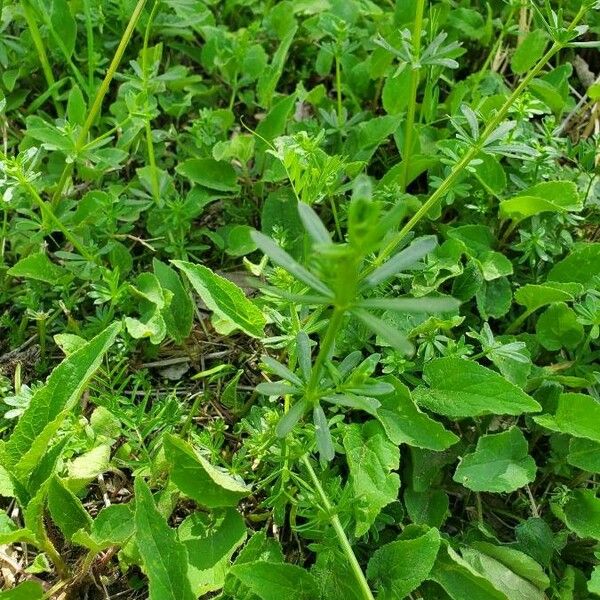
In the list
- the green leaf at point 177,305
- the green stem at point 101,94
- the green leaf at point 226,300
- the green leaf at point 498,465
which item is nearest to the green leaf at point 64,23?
the green stem at point 101,94

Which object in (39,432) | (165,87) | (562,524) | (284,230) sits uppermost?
(165,87)

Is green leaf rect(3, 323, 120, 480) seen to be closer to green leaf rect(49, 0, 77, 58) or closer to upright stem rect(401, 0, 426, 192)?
upright stem rect(401, 0, 426, 192)

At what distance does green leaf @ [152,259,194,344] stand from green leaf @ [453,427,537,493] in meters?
0.83

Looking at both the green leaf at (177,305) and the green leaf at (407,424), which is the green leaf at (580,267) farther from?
the green leaf at (177,305)

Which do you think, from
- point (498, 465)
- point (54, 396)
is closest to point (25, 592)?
point (54, 396)

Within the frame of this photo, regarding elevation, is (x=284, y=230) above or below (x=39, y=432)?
above

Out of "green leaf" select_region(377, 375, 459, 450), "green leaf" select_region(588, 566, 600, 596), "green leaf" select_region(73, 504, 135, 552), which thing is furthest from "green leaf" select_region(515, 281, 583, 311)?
"green leaf" select_region(73, 504, 135, 552)

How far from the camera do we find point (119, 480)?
2070 millimetres

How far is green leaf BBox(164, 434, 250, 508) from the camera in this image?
179cm

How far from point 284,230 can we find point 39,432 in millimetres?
890

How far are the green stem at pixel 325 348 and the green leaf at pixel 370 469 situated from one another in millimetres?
349

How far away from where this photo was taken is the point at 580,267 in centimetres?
220

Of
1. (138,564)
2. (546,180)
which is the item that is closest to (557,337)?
(546,180)

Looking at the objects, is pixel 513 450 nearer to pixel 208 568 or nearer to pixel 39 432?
pixel 208 568
